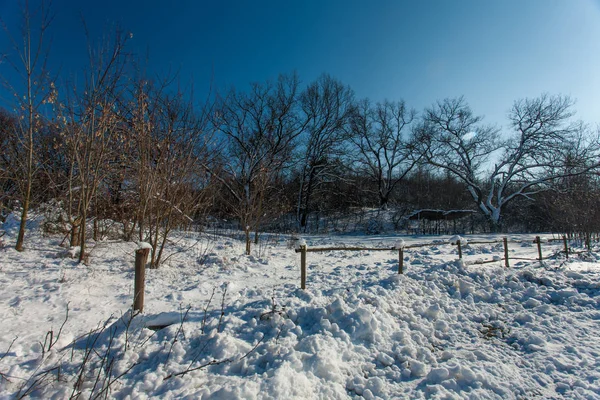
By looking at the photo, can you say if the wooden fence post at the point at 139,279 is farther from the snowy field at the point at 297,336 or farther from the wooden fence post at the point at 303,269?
the wooden fence post at the point at 303,269

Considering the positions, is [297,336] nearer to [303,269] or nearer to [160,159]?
[303,269]

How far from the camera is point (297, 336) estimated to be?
3398 millimetres

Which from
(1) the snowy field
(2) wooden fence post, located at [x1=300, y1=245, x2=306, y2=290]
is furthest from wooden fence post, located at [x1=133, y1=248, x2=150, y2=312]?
(2) wooden fence post, located at [x1=300, y1=245, x2=306, y2=290]

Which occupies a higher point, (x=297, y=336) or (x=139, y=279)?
(x=139, y=279)

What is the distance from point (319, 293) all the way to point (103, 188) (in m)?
6.96

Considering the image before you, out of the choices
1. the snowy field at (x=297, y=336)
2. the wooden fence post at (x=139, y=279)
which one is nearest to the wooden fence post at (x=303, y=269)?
the snowy field at (x=297, y=336)

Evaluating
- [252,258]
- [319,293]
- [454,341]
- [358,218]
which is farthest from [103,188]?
[358,218]

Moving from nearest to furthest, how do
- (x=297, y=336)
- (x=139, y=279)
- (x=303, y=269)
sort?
(x=297, y=336), (x=139, y=279), (x=303, y=269)

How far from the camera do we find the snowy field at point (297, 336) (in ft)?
8.24

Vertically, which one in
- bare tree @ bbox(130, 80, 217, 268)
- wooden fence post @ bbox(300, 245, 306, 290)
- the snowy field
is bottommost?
the snowy field

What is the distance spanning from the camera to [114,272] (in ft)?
19.5

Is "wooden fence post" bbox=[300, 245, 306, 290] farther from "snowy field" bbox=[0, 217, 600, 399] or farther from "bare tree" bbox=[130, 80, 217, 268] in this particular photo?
"bare tree" bbox=[130, 80, 217, 268]

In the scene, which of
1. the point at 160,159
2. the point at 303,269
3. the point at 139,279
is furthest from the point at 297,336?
the point at 160,159

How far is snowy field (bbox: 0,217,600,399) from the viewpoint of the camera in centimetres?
251
